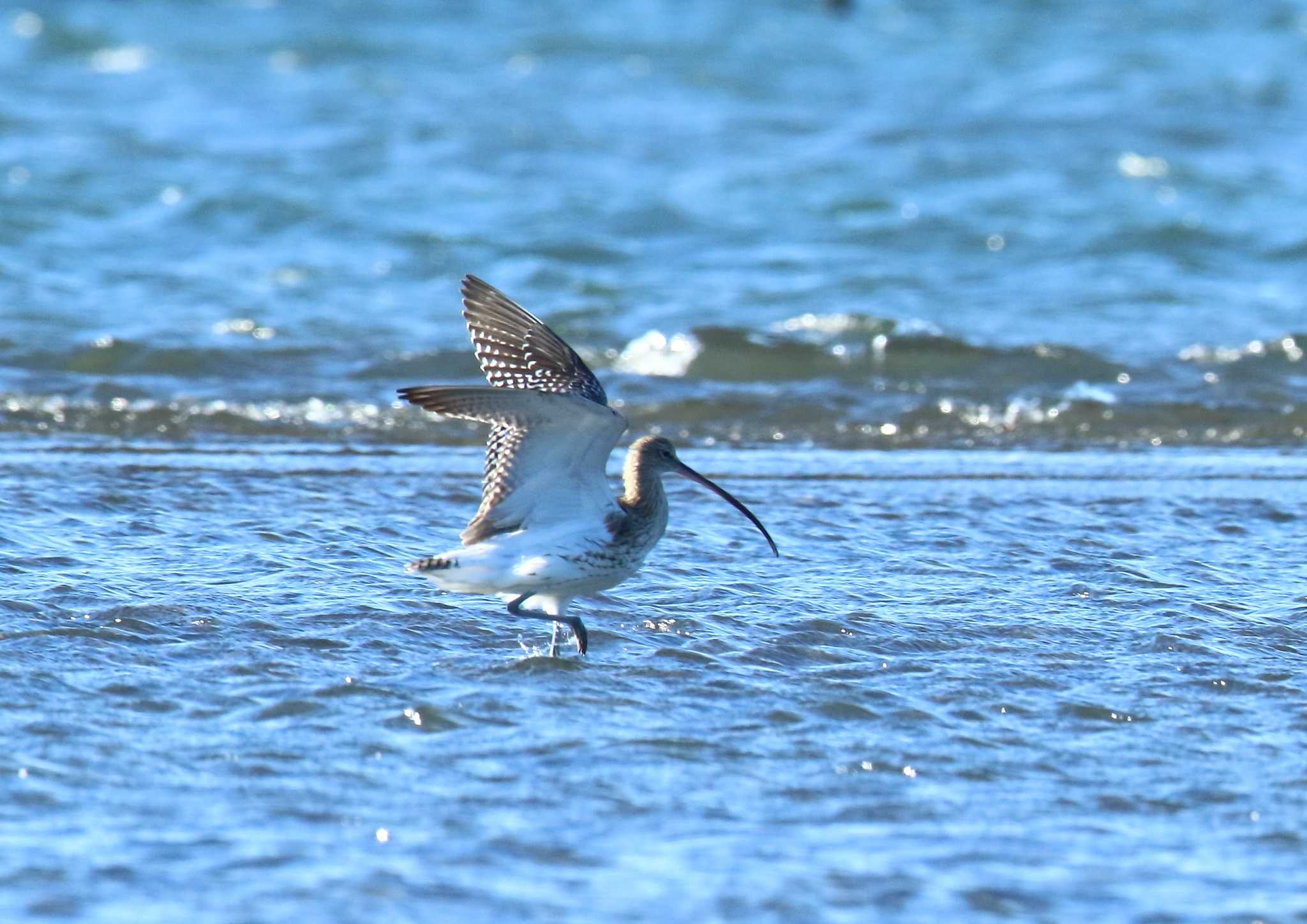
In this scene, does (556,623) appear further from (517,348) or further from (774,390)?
(774,390)

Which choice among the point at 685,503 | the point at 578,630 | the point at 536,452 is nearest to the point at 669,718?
the point at 578,630

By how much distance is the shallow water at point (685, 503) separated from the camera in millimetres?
3404

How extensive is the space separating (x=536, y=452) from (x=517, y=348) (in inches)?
22.2

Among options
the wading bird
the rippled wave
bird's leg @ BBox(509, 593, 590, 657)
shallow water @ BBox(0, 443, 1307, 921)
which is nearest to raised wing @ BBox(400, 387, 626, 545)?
the wading bird

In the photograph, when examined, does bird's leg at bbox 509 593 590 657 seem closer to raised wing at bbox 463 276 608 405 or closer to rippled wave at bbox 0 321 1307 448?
raised wing at bbox 463 276 608 405

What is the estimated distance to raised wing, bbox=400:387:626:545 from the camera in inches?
174

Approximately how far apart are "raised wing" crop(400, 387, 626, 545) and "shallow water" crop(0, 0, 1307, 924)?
340 millimetres

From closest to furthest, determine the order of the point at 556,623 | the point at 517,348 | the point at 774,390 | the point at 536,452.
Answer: the point at 536,452
the point at 556,623
the point at 517,348
the point at 774,390

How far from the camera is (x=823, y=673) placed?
4.52 m

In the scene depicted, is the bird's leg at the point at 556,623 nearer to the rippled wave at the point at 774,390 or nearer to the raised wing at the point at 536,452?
the raised wing at the point at 536,452

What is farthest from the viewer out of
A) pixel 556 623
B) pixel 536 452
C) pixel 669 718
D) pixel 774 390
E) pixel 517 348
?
pixel 774 390

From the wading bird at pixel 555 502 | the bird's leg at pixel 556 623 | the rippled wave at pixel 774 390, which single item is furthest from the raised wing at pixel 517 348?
the rippled wave at pixel 774 390

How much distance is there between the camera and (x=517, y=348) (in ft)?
17.1

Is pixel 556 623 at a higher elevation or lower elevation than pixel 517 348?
lower
